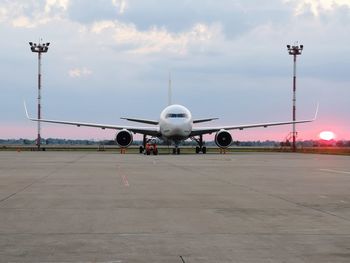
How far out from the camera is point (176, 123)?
Answer: 46.6 meters

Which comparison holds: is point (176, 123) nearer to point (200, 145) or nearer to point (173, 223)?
point (200, 145)

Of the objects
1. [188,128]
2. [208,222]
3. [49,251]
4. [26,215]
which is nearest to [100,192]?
[26,215]

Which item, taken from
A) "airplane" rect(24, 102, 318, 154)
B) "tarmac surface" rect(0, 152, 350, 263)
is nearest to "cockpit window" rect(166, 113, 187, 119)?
"airplane" rect(24, 102, 318, 154)

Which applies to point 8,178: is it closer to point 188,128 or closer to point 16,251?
point 16,251

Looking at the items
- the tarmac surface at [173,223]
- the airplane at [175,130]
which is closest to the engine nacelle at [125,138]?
the airplane at [175,130]

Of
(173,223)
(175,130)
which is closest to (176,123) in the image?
(175,130)

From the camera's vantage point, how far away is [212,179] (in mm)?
18844

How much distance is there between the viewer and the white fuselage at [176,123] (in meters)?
46.8

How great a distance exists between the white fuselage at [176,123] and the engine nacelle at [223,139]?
2544 mm

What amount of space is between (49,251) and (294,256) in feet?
9.32

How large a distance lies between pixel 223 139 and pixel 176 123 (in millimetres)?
4965

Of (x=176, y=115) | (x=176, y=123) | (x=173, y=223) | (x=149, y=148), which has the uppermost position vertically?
Answer: (x=176, y=115)

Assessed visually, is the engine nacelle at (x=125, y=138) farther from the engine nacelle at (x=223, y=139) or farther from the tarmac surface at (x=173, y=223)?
the tarmac surface at (x=173, y=223)

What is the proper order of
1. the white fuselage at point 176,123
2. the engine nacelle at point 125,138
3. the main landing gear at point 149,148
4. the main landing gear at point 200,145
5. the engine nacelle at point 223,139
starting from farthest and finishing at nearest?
1. the main landing gear at point 200,145
2. the engine nacelle at point 223,139
3. the engine nacelle at point 125,138
4. the white fuselage at point 176,123
5. the main landing gear at point 149,148
